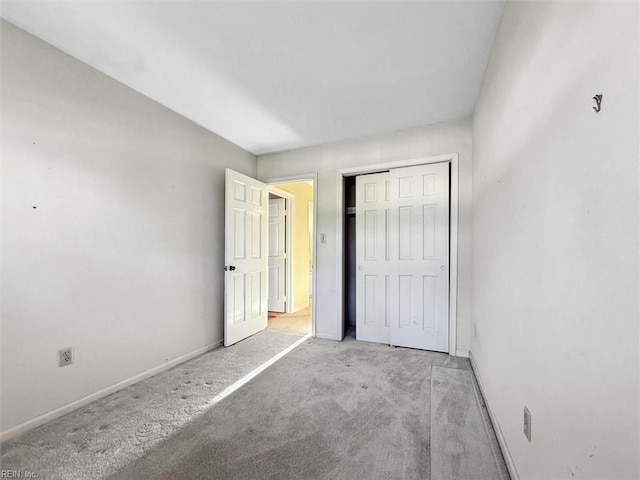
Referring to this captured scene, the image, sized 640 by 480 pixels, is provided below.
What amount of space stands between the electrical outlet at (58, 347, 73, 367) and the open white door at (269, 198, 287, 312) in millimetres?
3086

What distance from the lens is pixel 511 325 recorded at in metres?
1.38

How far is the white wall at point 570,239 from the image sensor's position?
1.95 ft

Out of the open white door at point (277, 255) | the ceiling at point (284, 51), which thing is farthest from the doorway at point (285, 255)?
the ceiling at point (284, 51)

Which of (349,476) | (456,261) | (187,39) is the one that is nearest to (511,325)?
(349,476)

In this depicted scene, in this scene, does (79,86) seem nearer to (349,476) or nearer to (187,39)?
(187,39)

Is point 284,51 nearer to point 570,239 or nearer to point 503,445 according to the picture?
point 570,239

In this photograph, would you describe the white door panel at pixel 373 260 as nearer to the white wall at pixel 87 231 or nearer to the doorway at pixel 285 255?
the doorway at pixel 285 255

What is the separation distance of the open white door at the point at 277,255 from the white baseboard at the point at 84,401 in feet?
6.66

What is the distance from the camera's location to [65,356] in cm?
184

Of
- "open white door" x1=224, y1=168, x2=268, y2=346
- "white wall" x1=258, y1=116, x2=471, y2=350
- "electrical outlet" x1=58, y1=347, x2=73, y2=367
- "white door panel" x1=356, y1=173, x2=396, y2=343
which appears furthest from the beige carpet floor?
"electrical outlet" x1=58, y1=347, x2=73, y2=367

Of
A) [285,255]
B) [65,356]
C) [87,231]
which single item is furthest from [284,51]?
[285,255]

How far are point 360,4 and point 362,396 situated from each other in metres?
2.56

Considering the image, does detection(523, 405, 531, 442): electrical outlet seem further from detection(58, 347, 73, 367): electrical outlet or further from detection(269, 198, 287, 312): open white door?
detection(269, 198, 287, 312): open white door

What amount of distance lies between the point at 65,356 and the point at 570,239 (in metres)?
2.81
